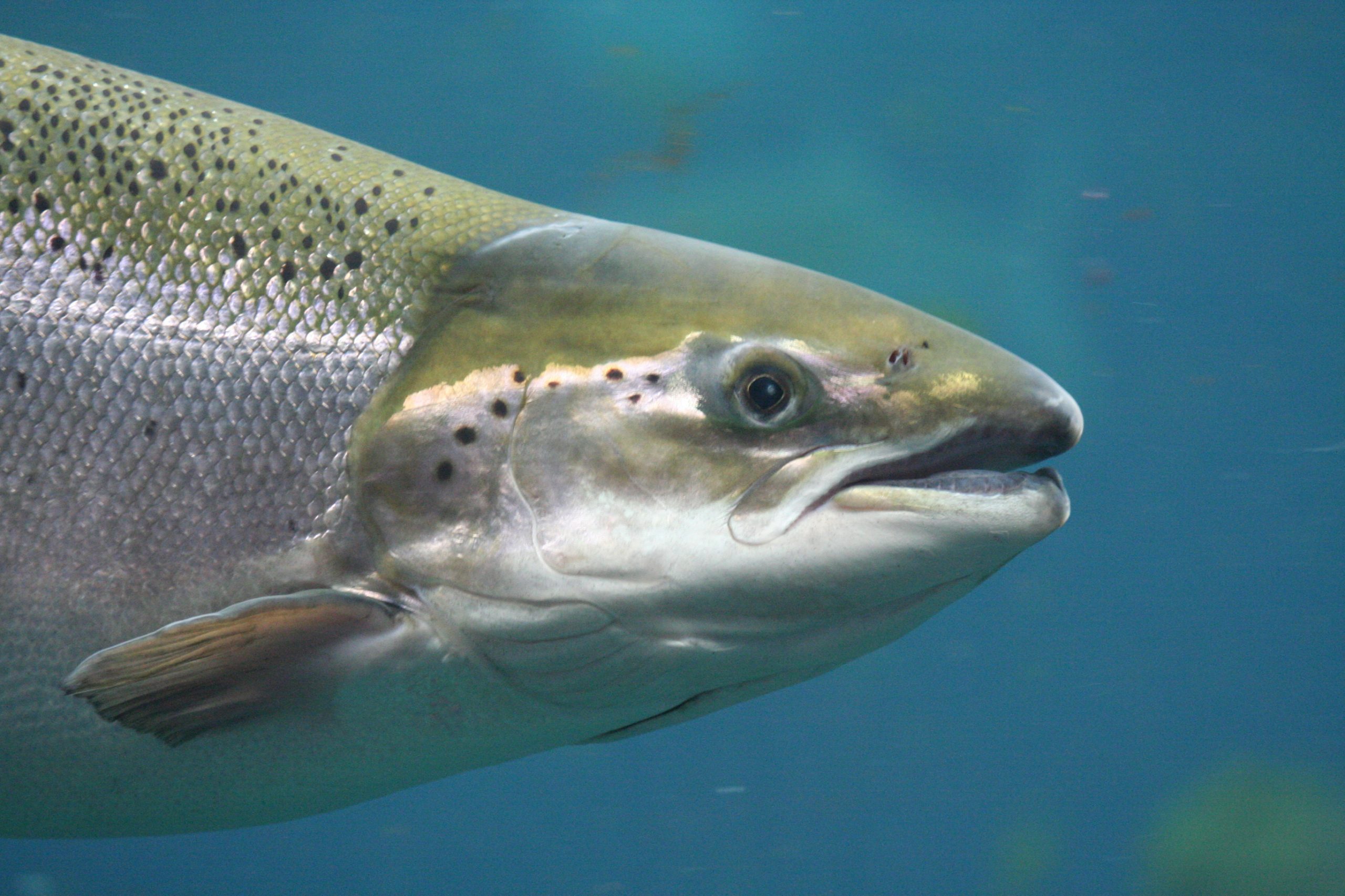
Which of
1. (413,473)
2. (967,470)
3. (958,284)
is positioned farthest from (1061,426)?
(958,284)

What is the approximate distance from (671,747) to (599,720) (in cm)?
2024

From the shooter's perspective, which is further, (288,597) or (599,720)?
(599,720)

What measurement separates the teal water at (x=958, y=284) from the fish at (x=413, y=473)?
36.0ft

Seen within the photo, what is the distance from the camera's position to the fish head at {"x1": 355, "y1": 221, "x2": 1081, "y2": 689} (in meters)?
1.38

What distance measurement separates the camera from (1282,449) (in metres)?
20.9

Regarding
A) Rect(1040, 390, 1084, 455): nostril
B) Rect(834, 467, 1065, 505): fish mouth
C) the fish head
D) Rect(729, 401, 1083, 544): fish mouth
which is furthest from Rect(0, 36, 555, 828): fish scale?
Rect(1040, 390, 1084, 455): nostril

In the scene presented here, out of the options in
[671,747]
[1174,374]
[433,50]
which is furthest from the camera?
[671,747]

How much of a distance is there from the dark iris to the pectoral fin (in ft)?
2.09

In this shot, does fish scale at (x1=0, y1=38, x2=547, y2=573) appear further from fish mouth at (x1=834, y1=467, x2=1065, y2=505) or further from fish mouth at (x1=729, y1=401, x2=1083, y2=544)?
fish mouth at (x1=834, y1=467, x2=1065, y2=505)

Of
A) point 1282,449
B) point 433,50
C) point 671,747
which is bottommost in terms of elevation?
point 671,747

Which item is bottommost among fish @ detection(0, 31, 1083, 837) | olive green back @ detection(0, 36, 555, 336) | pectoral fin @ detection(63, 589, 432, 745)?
pectoral fin @ detection(63, 589, 432, 745)

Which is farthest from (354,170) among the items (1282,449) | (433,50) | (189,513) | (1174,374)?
(1282,449)

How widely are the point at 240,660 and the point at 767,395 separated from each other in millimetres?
902

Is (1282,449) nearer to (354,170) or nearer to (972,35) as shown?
(972,35)
